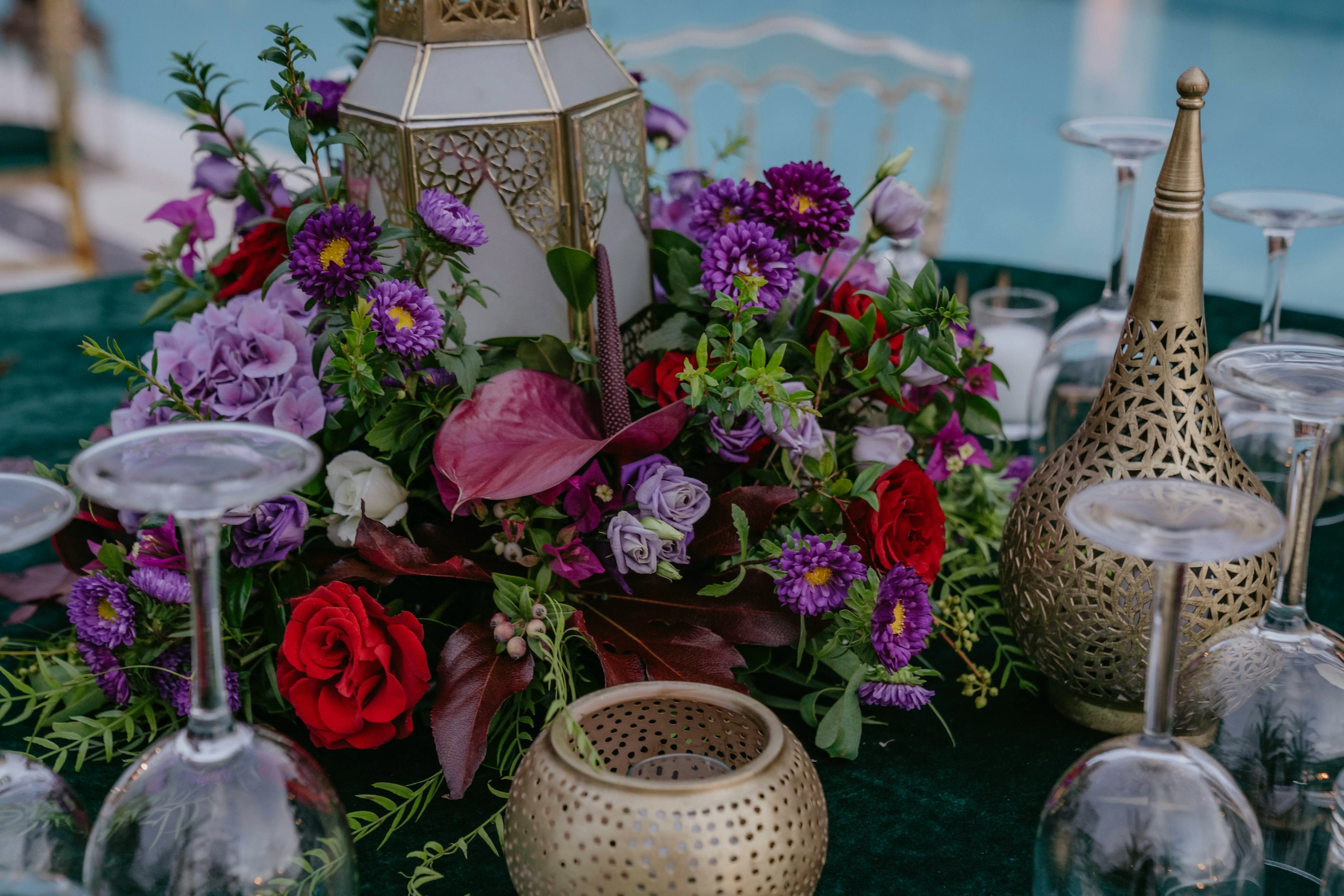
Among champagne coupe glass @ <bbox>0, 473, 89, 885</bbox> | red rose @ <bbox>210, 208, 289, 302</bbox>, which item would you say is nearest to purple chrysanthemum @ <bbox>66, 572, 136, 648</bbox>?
champagne coupe glass @ <bbox>0, 473, 89, 885</bbox>

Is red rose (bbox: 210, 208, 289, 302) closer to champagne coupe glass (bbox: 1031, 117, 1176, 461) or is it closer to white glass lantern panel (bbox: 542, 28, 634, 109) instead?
white glass lantern panel (bbox: 542, 28, 634, 109)

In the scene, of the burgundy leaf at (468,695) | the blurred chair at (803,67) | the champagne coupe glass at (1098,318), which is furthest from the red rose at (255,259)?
the blurred chair at (803,67)

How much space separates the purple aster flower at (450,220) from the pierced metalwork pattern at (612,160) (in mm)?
89

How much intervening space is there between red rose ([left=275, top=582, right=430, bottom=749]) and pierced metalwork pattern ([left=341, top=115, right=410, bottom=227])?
208 mm

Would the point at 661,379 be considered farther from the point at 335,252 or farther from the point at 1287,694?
the point at 1287,694

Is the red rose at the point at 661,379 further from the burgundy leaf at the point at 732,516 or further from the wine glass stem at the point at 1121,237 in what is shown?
the wine glass stem at the point at 1121,237

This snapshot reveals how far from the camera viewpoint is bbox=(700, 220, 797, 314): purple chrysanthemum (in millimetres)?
622

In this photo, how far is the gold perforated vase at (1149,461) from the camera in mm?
558

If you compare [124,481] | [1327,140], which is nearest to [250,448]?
[124,481]

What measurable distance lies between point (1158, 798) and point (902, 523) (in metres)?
0.22

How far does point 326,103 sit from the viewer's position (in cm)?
75

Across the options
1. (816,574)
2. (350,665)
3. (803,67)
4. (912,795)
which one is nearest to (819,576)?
(816,574)

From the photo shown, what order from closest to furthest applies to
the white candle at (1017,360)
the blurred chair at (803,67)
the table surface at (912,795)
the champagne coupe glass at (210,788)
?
the champagne coupe glass at (210,788)
the table surface at (912,795)
the white candle at (1017,360)
the blurred chair at (803,67)

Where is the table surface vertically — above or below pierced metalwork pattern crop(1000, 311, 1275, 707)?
below
